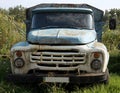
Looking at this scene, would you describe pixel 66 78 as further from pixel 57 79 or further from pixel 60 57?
pixel 60 57

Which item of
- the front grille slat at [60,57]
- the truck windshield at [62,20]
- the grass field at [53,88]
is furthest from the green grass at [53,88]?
the truck windshield at [62,20]

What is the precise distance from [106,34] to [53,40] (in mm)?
10294

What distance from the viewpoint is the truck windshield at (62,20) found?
30.7 ft

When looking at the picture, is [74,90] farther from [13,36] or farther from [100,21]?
[13,36]

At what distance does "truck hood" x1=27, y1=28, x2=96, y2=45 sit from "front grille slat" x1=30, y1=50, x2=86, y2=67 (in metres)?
0.24

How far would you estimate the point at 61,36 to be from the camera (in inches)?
323

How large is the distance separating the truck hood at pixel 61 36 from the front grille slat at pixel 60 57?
0.24 m

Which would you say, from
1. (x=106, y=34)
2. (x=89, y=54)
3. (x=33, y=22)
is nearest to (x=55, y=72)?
(x=89, y=54)

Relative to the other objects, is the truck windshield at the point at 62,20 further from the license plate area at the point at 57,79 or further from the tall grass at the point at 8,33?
the tall grass at the point at 8,33

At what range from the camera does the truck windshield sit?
30.7 ft

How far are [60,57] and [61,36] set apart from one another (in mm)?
505

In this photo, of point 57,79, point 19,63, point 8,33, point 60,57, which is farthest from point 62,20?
point 8,33

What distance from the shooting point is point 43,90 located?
823 centimetres

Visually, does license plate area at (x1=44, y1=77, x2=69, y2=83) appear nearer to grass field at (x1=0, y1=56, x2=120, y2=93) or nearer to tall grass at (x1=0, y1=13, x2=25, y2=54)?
grass field at (x1=0, y1=56, x2=120, y2=93)
